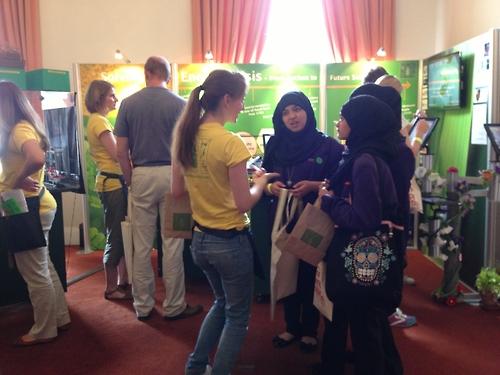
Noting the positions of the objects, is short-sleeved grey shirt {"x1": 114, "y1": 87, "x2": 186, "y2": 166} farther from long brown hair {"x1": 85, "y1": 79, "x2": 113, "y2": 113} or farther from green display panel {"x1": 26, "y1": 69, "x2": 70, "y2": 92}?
green display panel {"x1": 26, "y1": 69, "x2": 70, "y2": 92}

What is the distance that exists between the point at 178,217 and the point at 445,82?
2628mm

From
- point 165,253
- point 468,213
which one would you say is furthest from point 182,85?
point 468,213

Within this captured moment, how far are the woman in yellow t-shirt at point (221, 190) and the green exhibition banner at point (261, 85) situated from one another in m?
2.91

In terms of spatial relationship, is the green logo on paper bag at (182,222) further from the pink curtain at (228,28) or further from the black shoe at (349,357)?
the pink curtain at (228,28)

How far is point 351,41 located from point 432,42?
0.82m

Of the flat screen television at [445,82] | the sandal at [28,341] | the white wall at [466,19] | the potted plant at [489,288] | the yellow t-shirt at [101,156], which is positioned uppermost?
the white wall at [466,19]

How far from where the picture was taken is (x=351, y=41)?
16.8ft

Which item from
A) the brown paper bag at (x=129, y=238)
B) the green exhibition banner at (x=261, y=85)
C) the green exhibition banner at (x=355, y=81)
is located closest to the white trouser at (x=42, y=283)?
the brown paper bag at (x=129, y=238)

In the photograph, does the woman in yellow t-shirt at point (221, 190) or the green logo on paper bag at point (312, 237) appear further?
the green logo on paper bag at point (312, 237)

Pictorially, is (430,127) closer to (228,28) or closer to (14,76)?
(228,28)

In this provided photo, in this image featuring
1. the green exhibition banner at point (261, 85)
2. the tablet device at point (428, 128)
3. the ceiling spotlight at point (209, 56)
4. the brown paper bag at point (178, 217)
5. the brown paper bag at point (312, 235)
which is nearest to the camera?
the brown paper bag at point (312, 235)

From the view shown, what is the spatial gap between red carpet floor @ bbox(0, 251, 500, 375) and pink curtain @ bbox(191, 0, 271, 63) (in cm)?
271

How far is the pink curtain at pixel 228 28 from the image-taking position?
5.12 meters

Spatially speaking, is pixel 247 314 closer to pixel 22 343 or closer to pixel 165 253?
pixel 165 253
